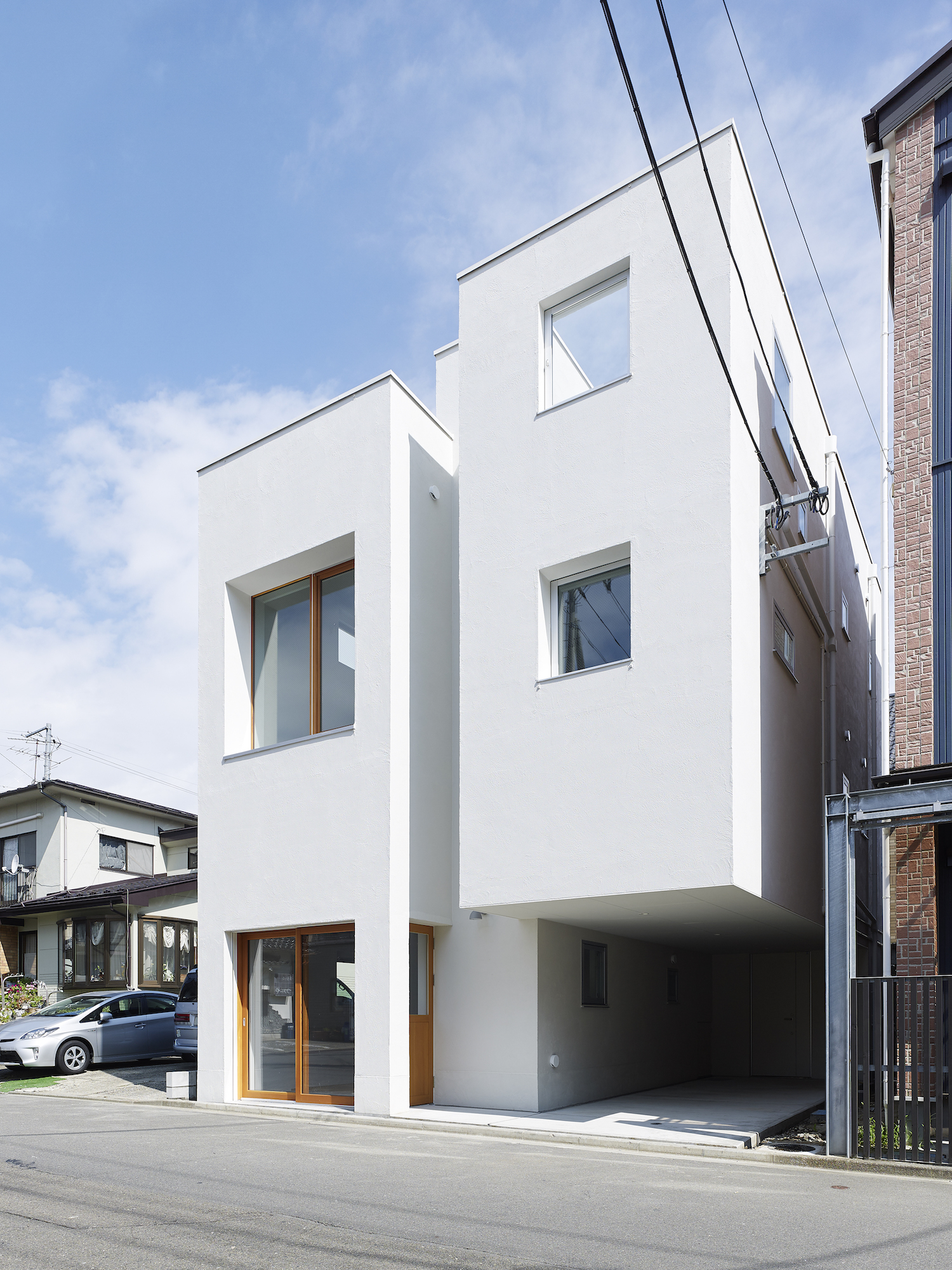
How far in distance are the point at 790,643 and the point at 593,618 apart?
119 inches

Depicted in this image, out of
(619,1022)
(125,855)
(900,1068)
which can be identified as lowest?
(619,1022)

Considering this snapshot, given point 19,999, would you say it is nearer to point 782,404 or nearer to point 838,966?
point 782,404

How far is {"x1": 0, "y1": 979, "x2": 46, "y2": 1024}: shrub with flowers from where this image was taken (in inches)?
1012

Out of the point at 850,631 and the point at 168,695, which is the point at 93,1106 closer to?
the point at 850,631

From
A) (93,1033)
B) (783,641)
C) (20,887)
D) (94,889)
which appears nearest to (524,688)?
(783,641)

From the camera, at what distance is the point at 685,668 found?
35.0 ft

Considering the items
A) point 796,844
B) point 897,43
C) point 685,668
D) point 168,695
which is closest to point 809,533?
point 796,844

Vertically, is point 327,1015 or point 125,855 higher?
point 327,1015

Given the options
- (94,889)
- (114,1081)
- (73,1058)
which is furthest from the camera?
(94,889)

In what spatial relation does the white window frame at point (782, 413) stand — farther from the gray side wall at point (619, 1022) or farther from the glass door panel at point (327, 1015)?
the glass door panel at point (327, 1015)

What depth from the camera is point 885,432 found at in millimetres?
11875

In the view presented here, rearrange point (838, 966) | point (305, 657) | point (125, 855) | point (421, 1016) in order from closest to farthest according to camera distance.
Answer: point (838, 966) → point (421, 1016) → point (305, 657) → point (125, 855)

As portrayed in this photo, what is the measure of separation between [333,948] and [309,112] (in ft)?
29.4

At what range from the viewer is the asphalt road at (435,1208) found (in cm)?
593
